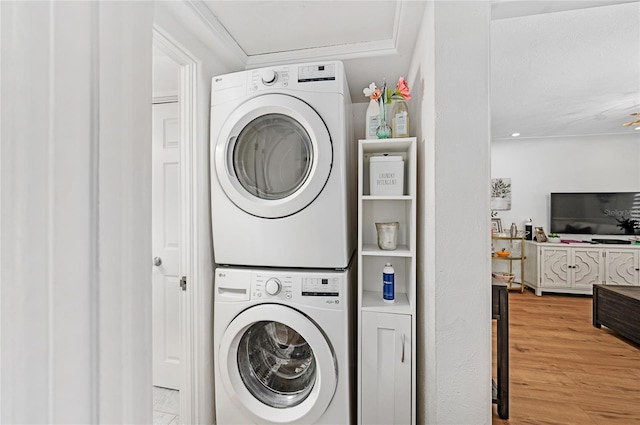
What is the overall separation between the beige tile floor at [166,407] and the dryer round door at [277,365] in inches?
25.8

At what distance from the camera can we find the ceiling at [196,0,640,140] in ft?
4.56

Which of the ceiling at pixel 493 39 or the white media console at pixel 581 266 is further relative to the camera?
the white media console at pixel 581 266

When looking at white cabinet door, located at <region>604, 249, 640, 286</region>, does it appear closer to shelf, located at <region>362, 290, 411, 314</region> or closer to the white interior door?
shelf, located at <region>362, 290, 411, 314</region>

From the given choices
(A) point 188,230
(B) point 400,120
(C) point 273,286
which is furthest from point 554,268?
(A) point 188,230

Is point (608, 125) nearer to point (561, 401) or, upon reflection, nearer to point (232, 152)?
point (561, 401)

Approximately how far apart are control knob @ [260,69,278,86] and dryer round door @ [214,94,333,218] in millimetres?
69

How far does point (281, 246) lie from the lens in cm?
147

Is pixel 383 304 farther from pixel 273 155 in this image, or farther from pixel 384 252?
pixel 273 155

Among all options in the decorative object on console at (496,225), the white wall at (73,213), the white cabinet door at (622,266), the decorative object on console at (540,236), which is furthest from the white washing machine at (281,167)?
the white cabinet door at (622,266)

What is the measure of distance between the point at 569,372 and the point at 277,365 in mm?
2348

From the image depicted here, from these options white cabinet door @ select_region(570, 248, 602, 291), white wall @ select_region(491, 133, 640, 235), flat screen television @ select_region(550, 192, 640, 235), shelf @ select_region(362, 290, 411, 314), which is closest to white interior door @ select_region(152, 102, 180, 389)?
shelf @ select_region(362, 290, 411, 314)

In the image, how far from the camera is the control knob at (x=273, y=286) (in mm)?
1424

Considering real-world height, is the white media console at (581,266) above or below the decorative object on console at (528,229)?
below

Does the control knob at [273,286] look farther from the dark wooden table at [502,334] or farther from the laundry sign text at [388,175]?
the dark wooden table at [502,334]
